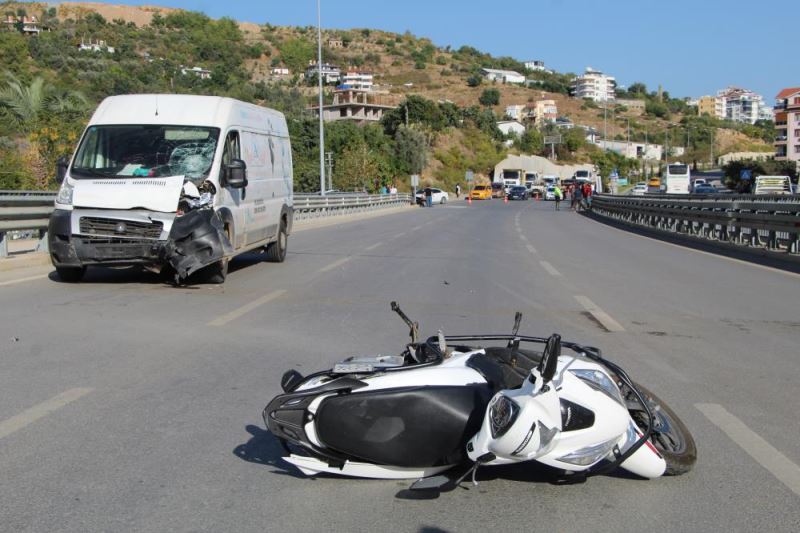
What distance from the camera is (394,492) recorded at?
4246 millimetres

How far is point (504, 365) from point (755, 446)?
5.84ft


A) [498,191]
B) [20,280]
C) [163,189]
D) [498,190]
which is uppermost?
[498,190]

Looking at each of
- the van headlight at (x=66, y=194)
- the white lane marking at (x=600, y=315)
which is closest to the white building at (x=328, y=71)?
the van headlight at (x=66, y=194)

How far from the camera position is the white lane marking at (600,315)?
9195mm

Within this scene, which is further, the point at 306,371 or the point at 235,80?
the point at 235,80

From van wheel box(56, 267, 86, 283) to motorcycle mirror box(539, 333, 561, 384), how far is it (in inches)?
385

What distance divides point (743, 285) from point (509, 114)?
174276mm

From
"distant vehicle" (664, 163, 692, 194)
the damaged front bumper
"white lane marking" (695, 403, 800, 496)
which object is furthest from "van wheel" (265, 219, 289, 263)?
"distant vehicle" (664, 163, 692, 194)

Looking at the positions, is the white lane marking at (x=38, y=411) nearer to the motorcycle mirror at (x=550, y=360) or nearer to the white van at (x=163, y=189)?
the motorcycle mirror at (x=550, y=360)

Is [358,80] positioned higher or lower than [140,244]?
higher

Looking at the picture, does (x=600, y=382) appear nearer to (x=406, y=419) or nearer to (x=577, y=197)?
(x=406, y=419)

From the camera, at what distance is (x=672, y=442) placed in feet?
15.0

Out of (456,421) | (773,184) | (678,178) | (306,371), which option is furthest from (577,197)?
(456,421)

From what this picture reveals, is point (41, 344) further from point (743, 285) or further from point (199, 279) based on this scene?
point (743, 285)
